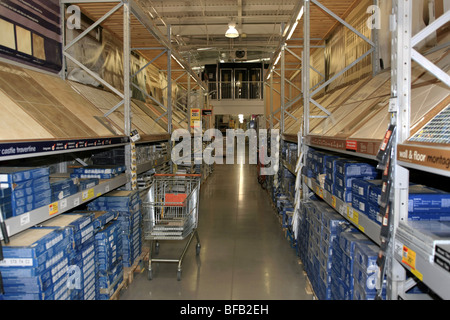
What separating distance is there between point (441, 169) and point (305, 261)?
305 cm

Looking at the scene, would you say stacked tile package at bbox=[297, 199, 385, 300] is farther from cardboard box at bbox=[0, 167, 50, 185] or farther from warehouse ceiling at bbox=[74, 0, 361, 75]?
warehouse ceiling at bbox=[74, 0, 361, 75]

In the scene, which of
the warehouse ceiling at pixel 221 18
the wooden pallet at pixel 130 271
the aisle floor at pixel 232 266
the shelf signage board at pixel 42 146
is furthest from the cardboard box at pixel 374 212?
the warehouse ceiling at pixel 221 18

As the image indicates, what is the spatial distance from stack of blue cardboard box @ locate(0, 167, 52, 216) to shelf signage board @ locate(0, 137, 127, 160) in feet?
0.50

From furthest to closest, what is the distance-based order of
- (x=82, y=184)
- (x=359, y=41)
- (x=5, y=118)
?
(x=359, y=41) → (x=82, y=184) → (x=5, y=118)

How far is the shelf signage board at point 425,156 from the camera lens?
1.43 meters

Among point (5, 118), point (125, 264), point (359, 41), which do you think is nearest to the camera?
point (5, 118)

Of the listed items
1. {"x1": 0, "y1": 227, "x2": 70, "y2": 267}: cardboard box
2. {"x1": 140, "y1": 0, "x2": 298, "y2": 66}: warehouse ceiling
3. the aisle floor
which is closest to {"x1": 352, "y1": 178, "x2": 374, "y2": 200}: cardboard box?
the aisle floor

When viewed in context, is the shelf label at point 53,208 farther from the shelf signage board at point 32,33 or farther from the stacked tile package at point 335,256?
the stacked tile package at point 335,256

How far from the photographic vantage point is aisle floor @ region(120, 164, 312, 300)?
3.95 metres

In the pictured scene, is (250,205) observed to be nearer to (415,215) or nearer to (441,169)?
(415,215)

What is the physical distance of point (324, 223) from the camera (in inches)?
129

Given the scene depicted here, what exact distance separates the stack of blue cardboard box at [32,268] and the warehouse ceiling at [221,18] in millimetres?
7998

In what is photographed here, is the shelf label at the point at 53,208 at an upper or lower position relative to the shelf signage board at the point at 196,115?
lower
